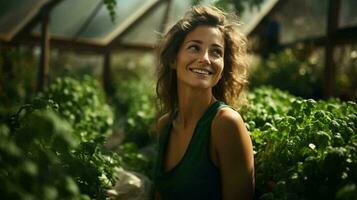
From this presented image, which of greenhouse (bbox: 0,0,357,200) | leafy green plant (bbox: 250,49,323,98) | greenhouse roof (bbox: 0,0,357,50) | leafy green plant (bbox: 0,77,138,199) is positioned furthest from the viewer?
leafy green plant (bbox: 250,49,323,98)

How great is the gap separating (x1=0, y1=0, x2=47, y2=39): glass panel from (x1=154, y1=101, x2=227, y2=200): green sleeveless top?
385 centimetres

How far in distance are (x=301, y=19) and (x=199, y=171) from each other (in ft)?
16.1

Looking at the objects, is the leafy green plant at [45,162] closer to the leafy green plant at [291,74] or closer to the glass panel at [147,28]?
the glass panel at [147,28]

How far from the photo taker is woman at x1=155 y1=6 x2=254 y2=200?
2.22 m

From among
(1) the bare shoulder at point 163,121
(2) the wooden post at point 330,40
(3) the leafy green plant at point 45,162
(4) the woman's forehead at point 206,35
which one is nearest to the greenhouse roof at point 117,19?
(2) the wooden post at point 330,40

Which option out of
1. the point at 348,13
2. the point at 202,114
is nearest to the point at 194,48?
the point at 202,114

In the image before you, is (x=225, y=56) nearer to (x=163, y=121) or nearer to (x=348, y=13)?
(x=163, y=121)

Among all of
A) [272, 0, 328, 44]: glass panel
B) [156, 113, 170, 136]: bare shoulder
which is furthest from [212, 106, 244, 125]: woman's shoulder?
[272, 0, 328, 44]: glass panel

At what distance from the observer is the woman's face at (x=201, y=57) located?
8.04 feet

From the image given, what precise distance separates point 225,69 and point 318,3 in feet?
12.4

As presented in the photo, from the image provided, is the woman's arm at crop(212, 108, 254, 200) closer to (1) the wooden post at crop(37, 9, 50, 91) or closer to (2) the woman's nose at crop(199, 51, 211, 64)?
(2) the woman's nose at crop(199, 51, 211, 64)

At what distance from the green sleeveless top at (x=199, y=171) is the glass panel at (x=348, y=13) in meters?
3.41

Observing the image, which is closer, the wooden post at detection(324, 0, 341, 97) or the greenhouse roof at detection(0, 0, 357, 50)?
the wooden post at detection(324, 0, 341, 97)

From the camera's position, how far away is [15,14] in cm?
591
